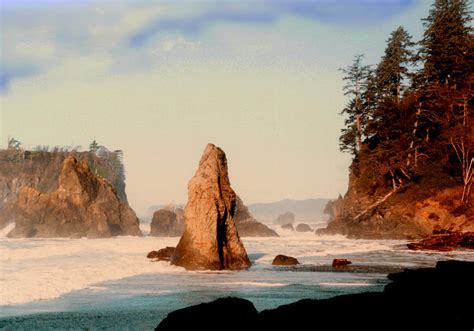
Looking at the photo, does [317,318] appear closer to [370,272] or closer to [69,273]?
[370,272]

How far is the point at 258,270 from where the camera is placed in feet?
59.2

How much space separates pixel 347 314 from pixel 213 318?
6.00 feet

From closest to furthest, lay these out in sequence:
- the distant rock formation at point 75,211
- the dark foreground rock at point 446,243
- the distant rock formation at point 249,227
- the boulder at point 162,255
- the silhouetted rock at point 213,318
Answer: the silhouetted rock at point 213,318 → the boulder at point 162,255 → the dark foreground rock at point 446,243 → the distant rock formation at point 249,227 → the distant rock formation at point 75,211

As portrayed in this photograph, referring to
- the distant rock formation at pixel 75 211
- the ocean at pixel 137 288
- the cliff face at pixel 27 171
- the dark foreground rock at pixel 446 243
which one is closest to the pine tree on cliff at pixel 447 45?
the dark foreground rock at pixel 446 243

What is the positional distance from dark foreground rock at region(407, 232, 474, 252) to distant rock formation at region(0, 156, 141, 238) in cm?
4543

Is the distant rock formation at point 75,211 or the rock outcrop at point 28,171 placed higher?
the rock outcrop at point 28,171

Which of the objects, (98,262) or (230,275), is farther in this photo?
(98,262)

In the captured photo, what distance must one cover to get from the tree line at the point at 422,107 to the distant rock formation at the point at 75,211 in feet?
112

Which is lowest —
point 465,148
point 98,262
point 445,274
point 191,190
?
point 98,262

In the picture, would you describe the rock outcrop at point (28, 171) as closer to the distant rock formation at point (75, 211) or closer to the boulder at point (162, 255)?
the distant rock formation at point (75, 211)

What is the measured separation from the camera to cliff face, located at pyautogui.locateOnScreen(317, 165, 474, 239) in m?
40.2

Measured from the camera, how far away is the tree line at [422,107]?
43344 millimetres

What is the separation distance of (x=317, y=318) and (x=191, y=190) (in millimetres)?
14693

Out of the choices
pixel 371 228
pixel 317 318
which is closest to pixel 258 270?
pixel 317 318
